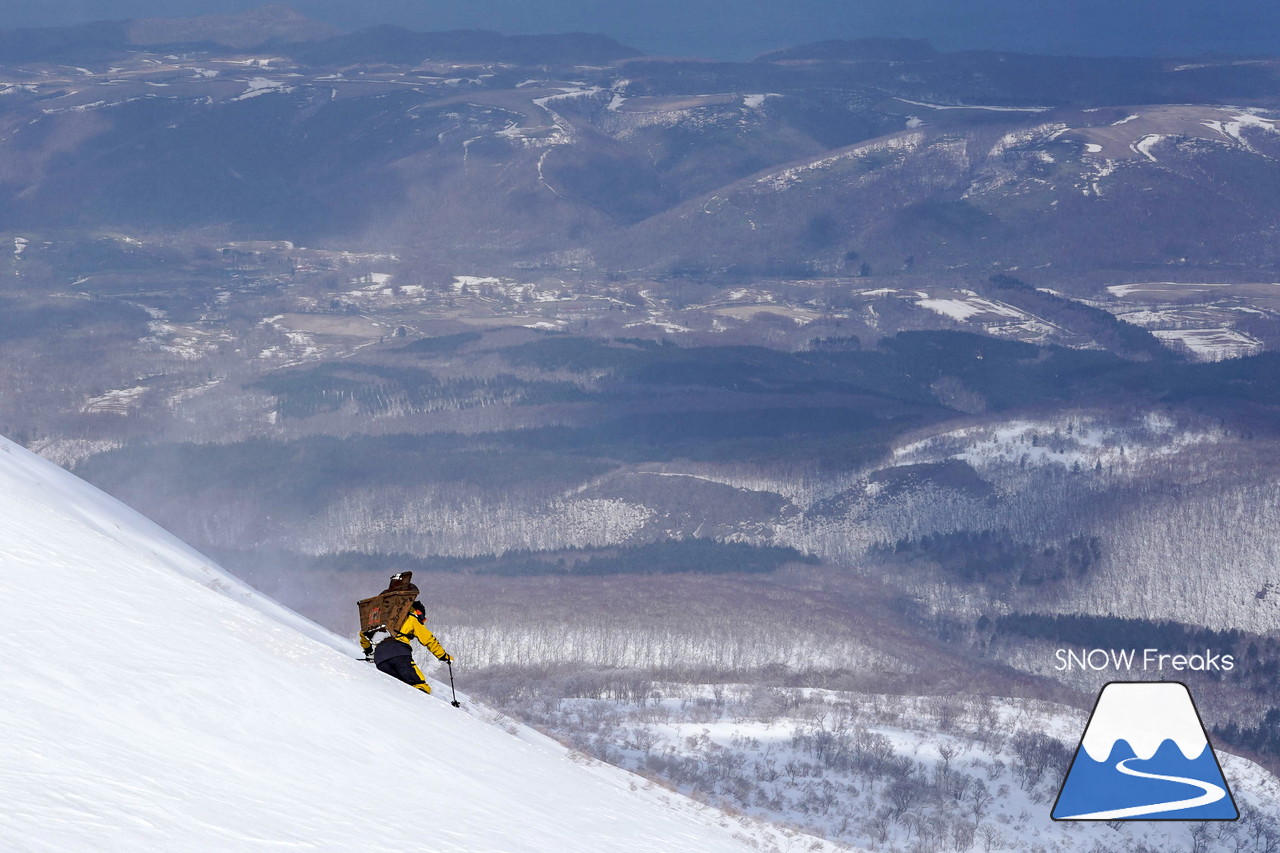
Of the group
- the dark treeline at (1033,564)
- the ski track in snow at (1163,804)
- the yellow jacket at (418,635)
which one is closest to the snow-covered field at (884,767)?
the ski track in snow at (1163,804)

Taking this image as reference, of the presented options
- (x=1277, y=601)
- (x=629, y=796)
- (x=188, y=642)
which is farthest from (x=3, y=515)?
(x=1277, y=601)

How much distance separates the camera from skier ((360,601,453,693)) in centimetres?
3153

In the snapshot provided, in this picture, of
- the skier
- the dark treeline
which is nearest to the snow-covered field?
the skier

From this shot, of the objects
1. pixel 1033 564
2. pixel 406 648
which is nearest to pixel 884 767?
pixel 406 648

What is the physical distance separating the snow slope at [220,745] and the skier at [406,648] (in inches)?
33.2

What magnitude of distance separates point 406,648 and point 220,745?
9.51 metres

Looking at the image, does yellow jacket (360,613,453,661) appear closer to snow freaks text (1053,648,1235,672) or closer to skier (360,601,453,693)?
skier (360,601,453,693)

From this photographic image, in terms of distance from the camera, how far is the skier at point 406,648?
31.5m

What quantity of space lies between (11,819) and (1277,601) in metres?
Answer: 174

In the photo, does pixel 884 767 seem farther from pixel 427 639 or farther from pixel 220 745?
pixel 220 745

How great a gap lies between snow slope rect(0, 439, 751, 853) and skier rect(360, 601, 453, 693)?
33.2 inches

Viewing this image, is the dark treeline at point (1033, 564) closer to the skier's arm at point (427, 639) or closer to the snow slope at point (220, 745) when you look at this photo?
the snow slope at point (220, 745)

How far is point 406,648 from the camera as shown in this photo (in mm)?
34875

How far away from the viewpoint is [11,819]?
17469 millimetres
